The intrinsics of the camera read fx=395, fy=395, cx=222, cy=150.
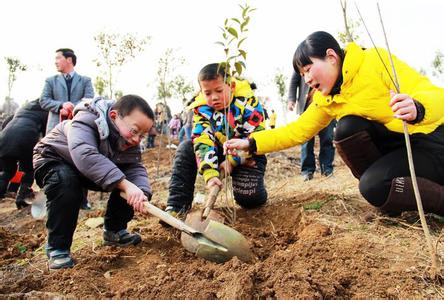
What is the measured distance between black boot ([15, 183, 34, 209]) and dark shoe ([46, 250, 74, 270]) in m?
3.04

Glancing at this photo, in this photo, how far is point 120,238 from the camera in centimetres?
262

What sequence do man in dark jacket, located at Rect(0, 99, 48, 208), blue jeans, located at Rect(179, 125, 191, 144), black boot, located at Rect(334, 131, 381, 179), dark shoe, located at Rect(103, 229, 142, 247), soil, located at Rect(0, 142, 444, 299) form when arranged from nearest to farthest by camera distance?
soil, located at Rect(0, 142, 444, 299), black boot, located at Rect(334, 131, 381, 179), dark shoe, located at Rect(103, 229, 142, 247), man in dark jacket, located at Rect(0, 99, 48, 208), blue jeans, located at Rect(179, 125, 191, 144)

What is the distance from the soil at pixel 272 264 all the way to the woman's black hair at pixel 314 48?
0.96 m

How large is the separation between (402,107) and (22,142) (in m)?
4.33

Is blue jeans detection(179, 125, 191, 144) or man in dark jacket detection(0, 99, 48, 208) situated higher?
man in dark jacket detection(0, 99, 48, 208)

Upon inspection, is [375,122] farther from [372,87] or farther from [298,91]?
[298,91]

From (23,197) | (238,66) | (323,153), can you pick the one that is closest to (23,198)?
(23,197)

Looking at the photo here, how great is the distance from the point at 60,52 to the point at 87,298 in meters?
3.58

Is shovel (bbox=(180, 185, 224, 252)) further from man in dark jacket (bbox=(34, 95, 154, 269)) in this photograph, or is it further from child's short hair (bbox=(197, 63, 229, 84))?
child's short hair (bbox=(197, 63, 229, 84))

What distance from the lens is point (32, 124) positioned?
4.76 metres

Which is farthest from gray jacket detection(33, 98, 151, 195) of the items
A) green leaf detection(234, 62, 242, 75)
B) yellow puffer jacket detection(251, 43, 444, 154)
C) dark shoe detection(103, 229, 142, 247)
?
yellow puffer jacket detection(251, 43, 444, 154)

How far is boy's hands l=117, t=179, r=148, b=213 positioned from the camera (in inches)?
87.4

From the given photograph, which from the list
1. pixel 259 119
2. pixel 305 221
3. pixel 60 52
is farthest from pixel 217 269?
pixel 60 52

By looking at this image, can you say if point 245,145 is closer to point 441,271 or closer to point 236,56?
→ point 236,56
